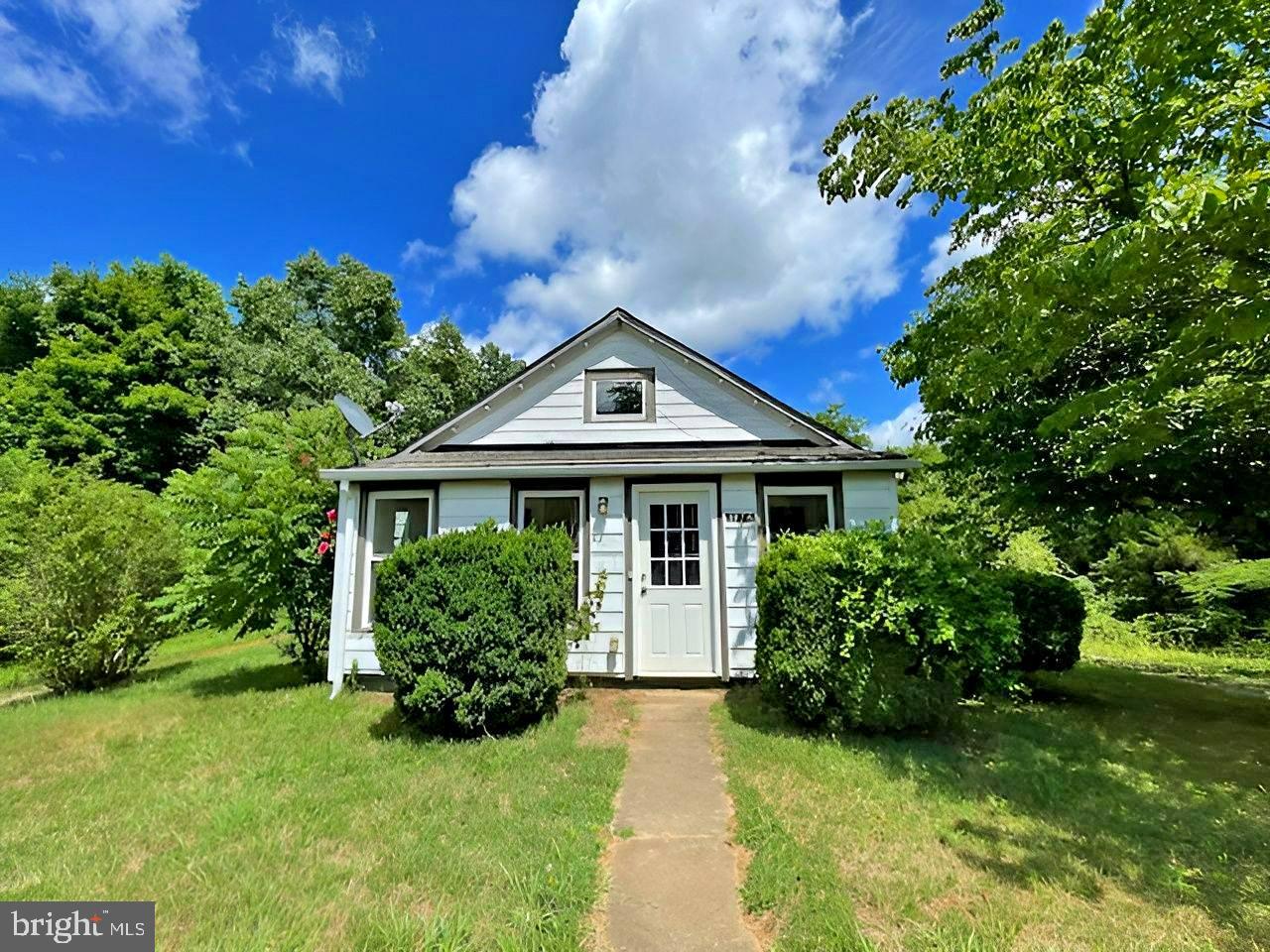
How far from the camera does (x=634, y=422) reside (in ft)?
26.7

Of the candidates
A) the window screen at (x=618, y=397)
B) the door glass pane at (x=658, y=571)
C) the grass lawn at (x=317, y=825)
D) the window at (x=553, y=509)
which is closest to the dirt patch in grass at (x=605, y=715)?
the grass lawn at (x=317, y=825)

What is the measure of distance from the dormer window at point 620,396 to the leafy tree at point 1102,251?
344cm

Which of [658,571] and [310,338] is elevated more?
[310,338]

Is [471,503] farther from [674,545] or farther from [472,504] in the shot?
[674,545]

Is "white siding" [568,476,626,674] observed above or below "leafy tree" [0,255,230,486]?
below

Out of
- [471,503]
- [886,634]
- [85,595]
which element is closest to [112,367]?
[85,595]

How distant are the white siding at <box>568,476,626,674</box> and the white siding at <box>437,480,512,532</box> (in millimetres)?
1179

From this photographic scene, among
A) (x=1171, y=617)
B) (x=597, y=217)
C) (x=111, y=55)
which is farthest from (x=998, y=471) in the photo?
(x=111, y=55)

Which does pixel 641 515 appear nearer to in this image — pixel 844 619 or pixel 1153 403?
pixel 844 619

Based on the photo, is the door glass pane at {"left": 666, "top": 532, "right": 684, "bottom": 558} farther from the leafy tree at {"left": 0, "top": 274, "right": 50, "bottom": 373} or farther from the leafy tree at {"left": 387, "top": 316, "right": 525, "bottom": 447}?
the leafy tree at {"left": 0, "top": 274, "right": 50, "bottom": 373}

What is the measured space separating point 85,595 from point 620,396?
28.4 feet

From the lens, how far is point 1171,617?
1180 centimetres

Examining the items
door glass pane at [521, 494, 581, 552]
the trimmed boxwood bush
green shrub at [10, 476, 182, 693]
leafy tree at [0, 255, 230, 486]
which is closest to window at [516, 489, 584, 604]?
door glass pane at [521, 494, 581, 552]

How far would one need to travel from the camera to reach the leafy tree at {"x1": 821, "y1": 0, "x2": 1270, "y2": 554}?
9.16ft
